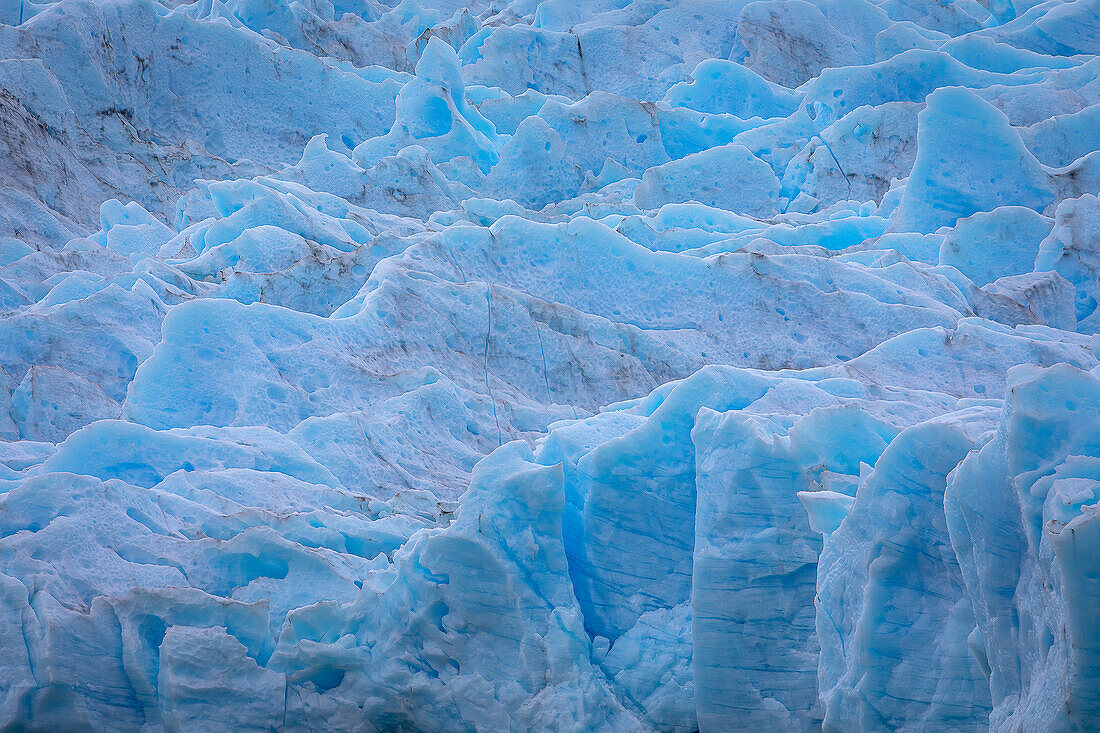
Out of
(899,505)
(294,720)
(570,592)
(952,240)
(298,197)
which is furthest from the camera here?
(298,197)

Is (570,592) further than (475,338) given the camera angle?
No

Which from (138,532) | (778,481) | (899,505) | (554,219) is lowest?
(554,219)

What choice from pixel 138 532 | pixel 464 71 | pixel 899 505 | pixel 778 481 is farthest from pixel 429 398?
pixel 464 71

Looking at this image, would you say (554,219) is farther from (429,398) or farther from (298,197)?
(429,398)

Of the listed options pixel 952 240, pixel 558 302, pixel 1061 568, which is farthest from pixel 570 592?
pixel 952 240

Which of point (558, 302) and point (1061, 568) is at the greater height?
point (1061, 568)

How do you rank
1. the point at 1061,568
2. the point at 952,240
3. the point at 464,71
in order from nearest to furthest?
the point at 1061,568, the point at 952,240, the point at 464,71
